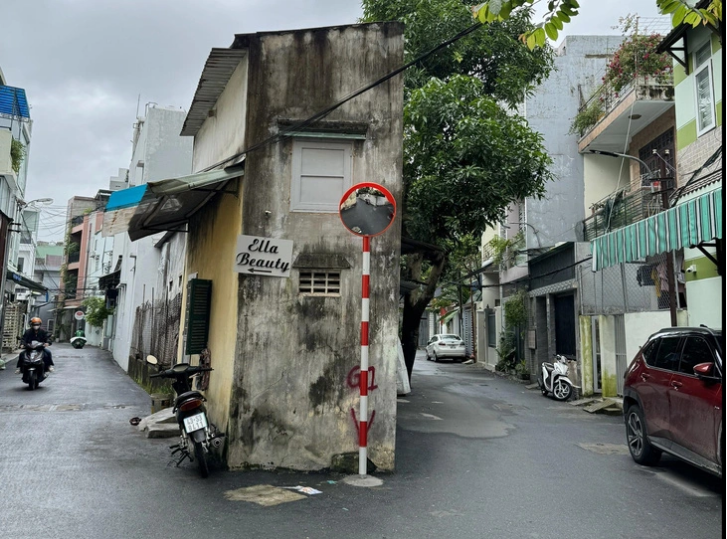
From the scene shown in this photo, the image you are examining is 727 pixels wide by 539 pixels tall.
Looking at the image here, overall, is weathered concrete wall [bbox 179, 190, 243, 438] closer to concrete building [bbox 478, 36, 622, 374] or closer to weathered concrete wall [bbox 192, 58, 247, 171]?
weathered concrete wall [bbox 192, 58, 247, 171]

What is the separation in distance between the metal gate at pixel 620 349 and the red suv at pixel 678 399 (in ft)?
23.3

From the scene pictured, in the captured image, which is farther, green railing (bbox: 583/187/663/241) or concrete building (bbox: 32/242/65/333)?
concrete building (bbox: 32/242/65/333)

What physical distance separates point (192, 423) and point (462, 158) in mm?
7512

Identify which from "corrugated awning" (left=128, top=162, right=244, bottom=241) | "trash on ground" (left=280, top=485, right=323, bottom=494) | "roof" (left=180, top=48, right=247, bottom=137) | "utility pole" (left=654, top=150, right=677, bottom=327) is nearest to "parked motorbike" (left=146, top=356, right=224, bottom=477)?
"trash on ground" (left=280, top=485, right=323, bottom=494)

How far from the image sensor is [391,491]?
6.15 m

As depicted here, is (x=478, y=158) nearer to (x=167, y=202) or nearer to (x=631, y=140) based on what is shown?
(x=167, y=202)

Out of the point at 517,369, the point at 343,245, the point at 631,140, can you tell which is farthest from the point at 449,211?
the point at 517,369

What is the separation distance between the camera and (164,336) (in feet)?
46.0

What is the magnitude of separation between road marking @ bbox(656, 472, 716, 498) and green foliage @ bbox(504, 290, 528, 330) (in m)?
14.8

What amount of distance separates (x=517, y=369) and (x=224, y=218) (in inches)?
619

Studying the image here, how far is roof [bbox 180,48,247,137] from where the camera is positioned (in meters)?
7.71

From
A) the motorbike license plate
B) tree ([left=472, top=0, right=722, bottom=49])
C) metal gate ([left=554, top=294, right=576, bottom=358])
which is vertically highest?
tree ([left=472, top=0, right=722, bottom=49])

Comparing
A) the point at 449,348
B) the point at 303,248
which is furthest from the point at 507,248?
the point at 303,248

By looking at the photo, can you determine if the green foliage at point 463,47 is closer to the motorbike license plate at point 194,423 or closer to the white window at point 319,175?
the white window at point 319,175
